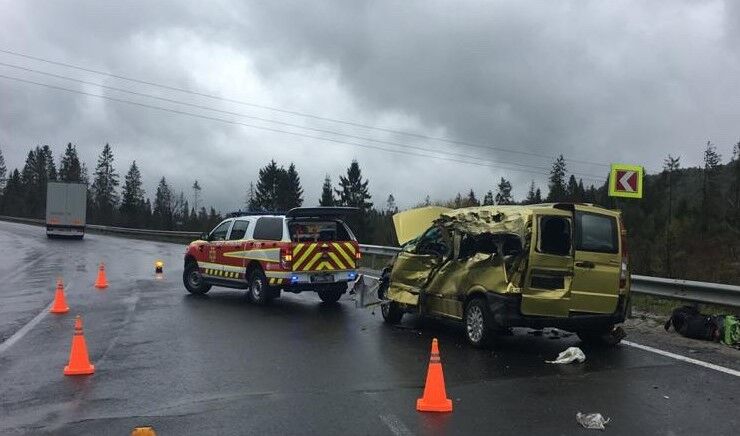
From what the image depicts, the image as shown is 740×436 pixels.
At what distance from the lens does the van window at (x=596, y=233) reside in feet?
28.9

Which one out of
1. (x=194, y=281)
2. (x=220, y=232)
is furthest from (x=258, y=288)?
(x=194, y=281)

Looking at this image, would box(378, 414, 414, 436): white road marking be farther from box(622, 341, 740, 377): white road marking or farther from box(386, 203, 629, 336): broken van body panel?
box(622, 341, 740, 377): white road marking

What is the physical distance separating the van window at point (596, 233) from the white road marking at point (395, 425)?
4123 mm

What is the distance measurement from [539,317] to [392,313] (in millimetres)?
3384

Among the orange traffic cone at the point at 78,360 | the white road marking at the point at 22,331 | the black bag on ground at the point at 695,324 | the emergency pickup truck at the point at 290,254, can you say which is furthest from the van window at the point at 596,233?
the white road marking at the point at 22,331

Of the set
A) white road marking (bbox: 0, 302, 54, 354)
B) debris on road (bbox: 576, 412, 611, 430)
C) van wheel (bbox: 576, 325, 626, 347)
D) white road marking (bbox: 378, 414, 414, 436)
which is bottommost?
white road marking (bbox: 0, 302, 54, 354)

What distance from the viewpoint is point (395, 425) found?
5625 mm

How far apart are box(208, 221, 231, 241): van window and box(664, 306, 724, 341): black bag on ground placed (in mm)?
9683

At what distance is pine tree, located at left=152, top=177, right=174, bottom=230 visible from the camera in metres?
84.5

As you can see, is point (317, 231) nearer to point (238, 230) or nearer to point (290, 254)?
point (290, 254)

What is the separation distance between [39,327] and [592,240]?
882 centimetres

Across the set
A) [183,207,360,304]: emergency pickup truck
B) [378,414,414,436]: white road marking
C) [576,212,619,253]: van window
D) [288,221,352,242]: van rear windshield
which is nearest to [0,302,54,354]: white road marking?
[183,207,360,304]: emergency pickup truck

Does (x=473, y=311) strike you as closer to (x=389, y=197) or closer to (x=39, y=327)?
(x=39, y=327)

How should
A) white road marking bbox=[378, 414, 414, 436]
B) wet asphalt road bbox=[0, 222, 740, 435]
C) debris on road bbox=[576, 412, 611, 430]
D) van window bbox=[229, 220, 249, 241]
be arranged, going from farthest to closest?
1. van window bbox=[229, 220, 249, 241]
2. wet asphalt road bbox=[0, 222, 740, 435]
3. debris on road bbox=[576, 412, 611, 430]
4. white road marking bbox=[378, 414, 414, 436]
